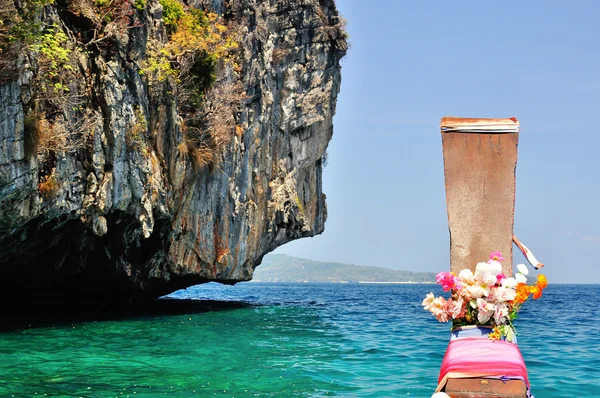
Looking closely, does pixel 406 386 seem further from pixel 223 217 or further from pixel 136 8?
pixel 223 217

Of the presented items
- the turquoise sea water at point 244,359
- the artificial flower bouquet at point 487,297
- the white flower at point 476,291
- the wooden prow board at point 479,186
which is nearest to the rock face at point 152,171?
the turquoise sea water at point 244,359

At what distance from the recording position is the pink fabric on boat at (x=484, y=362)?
16.9ft

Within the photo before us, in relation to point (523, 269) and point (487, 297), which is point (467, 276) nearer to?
point (487, 297)

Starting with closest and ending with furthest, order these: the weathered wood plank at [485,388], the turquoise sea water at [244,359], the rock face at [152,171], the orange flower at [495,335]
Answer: the weathered wood plank at [485,388]
the orange flower at [495,335]
the turquoise sea water at [244,359]
the rock face at [152,171]

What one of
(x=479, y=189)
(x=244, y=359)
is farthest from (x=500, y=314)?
(x=244, y=359)

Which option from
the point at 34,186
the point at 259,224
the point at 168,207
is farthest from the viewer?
the point at 259,224

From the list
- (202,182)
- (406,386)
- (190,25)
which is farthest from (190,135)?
(406,386)

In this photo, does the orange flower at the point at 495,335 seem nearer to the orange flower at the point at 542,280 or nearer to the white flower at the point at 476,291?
the white flower at the point at 476,291

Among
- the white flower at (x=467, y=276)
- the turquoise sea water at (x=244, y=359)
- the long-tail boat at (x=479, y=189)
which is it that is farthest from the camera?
the turquoise sea water at (x=244, y=359)

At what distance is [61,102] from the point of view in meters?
14.9

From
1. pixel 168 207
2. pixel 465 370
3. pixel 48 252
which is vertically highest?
pixel 168 207

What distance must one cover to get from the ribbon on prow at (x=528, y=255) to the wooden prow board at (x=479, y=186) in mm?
202

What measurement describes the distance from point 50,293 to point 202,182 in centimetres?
676

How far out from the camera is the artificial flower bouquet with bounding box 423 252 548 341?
562 cm
